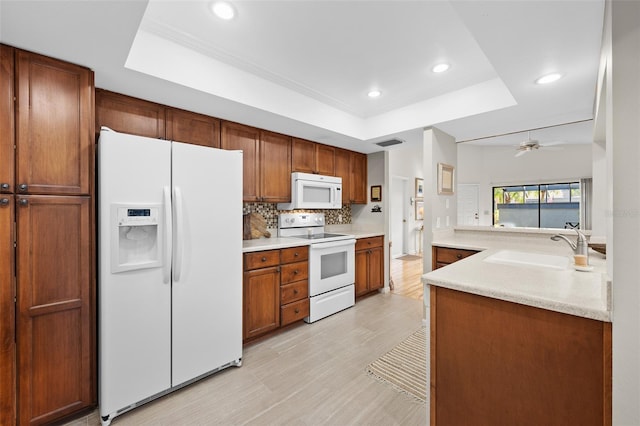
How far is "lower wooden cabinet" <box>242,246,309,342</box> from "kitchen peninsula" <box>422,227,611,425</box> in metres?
1.64

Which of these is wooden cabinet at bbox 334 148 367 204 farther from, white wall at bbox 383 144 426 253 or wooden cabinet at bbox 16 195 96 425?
wooden cabinet at bbox 16 195 96 425

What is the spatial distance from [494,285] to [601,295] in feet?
1.24

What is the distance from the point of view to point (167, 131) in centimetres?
233

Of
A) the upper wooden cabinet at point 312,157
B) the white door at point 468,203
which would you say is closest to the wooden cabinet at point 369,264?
the upper wooden cabinet at point 312,157

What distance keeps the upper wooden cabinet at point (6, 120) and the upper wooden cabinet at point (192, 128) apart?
0.94 metres

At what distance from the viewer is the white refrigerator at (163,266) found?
1.65m

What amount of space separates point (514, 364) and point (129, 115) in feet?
9.64

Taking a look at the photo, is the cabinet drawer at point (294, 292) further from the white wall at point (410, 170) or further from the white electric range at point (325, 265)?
the white wall at point (410, 170)

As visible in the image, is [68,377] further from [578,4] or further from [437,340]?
[578,4]

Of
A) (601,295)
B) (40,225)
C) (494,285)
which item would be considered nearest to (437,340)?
(494,285)

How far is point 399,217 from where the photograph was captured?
6.91 meters

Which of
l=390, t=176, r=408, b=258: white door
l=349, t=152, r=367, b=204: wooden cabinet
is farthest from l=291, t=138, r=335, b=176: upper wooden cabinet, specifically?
A: l=390, t=176, r=408, b=258: white door

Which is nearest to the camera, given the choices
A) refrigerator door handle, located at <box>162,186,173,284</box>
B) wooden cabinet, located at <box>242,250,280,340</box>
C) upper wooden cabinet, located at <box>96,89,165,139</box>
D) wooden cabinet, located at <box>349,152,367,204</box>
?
refrigerator door handle, located at <box>162,186,173,284</box>

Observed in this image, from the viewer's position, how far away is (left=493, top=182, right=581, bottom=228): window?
11.5 feet
